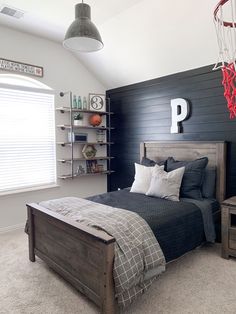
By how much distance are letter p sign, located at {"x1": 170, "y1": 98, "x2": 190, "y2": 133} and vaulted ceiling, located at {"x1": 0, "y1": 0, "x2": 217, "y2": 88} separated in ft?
1.50

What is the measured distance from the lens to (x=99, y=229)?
1875 mm

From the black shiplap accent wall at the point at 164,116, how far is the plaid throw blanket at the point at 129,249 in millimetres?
1640

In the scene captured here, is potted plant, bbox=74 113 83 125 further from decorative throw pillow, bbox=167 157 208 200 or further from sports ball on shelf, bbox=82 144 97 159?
decorative throw pillow, bbox=167 157 208 200

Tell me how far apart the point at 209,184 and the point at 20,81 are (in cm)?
308

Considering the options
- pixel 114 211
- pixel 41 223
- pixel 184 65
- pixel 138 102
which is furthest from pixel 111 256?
pixel 138 102

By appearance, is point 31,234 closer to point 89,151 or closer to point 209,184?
point 89,151

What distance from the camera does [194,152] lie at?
3.34 m

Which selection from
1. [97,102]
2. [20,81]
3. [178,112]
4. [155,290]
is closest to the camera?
[155,290]

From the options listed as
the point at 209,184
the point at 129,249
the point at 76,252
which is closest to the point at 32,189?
the point at 76,252

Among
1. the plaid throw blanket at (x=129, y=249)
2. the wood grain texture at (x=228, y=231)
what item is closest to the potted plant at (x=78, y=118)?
the plaid throw blanket at (x=129, y=249)

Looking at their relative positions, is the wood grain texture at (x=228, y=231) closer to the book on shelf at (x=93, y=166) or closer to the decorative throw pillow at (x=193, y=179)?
the decorative throw pillow at (x=193, y=179)

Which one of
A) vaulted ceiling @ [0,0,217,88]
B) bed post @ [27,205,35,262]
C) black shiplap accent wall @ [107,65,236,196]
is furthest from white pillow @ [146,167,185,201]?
vaulted ceiling @ [0,0,217,88]

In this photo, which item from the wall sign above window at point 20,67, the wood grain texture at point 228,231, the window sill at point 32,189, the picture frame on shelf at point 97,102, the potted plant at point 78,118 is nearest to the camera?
the wood grain texture at point 228,231

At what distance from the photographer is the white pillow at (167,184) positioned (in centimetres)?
285
